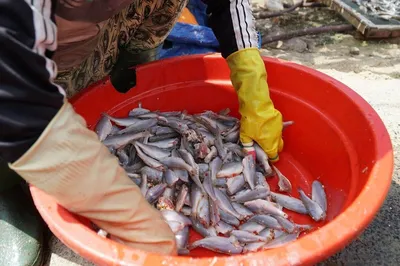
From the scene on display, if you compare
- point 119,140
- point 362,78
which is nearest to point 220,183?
point 119,140

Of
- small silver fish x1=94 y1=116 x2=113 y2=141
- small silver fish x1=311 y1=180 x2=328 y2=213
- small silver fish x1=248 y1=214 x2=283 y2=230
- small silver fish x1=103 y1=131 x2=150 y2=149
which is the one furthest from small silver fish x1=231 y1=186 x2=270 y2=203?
small silver fish x1=94 y1=116 x2=113 y2=141

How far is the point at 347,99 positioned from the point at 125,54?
46.7 inches

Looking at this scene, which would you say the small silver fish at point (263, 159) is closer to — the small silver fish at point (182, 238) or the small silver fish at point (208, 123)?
the small silver fish at point (208, 123)

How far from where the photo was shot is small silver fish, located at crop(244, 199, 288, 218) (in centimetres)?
189

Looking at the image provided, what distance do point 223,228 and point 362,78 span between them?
1803 millimetres

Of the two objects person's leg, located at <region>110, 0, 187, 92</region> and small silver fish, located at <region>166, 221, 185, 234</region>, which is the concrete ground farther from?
person's leg, located at <region>110, 0, 187, 92</region>

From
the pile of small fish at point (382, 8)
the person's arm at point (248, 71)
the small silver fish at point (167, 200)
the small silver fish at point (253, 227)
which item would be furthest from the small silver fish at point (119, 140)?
Answer: the pile of small fish at point (382, 8)

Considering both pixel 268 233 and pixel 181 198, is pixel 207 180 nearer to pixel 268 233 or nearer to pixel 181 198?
pixel 181 198

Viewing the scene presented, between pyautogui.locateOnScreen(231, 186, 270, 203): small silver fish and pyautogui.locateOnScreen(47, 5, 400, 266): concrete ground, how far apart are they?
1.20ft

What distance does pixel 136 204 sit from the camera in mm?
1416

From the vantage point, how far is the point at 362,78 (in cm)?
314

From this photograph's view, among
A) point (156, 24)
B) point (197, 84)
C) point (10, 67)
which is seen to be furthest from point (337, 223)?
point (156, 24)

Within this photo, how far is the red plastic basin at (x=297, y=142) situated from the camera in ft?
4.17

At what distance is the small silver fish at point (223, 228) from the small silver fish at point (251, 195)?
14cm
